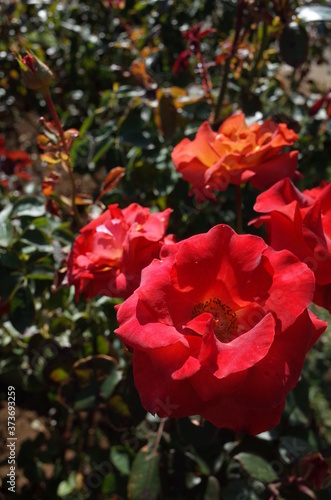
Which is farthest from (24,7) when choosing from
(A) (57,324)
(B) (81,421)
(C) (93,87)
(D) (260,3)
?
(B) (81,421)

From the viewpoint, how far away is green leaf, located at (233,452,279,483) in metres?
0.89

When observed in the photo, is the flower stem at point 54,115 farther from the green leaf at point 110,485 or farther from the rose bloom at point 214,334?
the green leaf at point 110,485

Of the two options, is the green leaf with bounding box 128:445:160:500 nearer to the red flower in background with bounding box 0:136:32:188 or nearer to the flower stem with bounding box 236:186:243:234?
the flower stem with bounding box 236:186:243:234

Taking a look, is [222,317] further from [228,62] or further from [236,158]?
[228,62]

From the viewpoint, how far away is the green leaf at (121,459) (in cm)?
106

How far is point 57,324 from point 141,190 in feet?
1.31

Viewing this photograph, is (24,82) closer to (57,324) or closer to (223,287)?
(223,287)

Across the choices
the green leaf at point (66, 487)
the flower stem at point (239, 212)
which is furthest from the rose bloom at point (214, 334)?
the green leaf at point (66, 487)

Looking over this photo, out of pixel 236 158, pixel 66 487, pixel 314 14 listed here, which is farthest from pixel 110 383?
pixel 314 14

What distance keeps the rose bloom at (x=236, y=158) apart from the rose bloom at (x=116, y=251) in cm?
8

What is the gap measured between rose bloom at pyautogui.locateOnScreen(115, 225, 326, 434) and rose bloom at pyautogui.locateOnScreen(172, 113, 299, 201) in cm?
17

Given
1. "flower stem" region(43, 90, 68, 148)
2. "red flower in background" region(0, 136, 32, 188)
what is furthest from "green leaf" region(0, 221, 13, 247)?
"red flower in background" region(0, 136, 32, 188)

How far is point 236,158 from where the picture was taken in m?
0.74

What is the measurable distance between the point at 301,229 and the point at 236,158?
171mm
